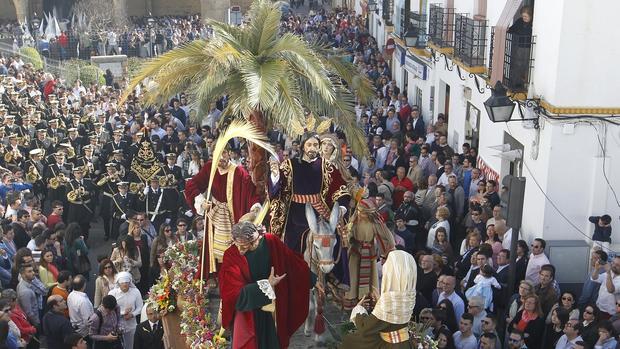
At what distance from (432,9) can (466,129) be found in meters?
3.26

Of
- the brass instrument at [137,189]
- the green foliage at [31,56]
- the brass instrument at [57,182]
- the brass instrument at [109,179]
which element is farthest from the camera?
the green foliage at [31,56]

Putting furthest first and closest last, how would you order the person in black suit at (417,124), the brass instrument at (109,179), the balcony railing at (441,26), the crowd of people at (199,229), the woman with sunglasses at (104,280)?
1. the person in black suit at (417,124)
2. the balcony railing at (441,26)
3. the brass instrument at (109,179)
4. the woman with sunglasses at (104,280)
5. the crowd of people at (199,229)

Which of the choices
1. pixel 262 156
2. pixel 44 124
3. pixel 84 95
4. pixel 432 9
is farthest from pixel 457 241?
pixel 84 95

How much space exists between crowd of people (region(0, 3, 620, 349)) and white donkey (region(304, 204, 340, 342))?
0.39 metres

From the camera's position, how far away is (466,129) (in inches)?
664

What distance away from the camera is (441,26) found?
1773 cm

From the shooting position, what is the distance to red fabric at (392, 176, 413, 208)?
43.9ft

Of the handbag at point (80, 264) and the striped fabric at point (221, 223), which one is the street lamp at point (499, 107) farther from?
the handbag at point (80, 264)

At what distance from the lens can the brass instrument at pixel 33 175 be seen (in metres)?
15.2

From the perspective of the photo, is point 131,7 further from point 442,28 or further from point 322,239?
point 322,239

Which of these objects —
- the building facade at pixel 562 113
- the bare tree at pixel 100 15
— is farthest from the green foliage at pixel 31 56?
the building facade at pixel 562 113

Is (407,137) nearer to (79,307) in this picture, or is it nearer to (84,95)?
(79,307)

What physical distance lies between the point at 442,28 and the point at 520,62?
5.47 m

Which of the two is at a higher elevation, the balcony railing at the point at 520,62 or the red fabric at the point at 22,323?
the balcony railing at the point at 520,62
